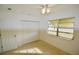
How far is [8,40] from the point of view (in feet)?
4.12

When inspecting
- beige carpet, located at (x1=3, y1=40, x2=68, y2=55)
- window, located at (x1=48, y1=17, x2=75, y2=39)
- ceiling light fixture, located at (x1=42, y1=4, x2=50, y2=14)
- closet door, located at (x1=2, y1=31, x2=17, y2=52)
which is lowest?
beige carpet, located at (x1=3, y1=40, x2=68, y2=55)

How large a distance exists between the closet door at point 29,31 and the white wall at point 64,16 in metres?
0.08

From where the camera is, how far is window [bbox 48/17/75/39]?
122 centimetres

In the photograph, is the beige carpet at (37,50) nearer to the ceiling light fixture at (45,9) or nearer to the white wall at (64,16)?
the white wall at (64,16)

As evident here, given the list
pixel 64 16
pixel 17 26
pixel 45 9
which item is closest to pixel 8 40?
pixel 17 26

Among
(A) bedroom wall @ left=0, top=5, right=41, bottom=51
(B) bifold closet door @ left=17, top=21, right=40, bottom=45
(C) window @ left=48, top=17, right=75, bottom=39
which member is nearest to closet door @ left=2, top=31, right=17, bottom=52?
(A) bedroom wall @ left=0, top=5, right=41, bottom=51

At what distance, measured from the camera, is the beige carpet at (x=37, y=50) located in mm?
1245

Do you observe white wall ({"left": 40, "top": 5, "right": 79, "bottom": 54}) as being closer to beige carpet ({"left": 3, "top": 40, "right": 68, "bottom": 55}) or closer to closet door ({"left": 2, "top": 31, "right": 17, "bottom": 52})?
beige carpet ({"left": 3, "top": 40, "right": 68, "bottom": 55})

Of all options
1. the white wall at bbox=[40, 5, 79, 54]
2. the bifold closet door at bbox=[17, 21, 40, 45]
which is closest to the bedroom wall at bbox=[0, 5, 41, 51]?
the bifold closet door at bbox=[17, 21, 40, 45]

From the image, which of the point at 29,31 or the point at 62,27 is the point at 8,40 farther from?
the point at 62,27

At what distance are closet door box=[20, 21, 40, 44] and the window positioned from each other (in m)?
0.17

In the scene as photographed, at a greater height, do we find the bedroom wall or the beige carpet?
the bedroom wall
